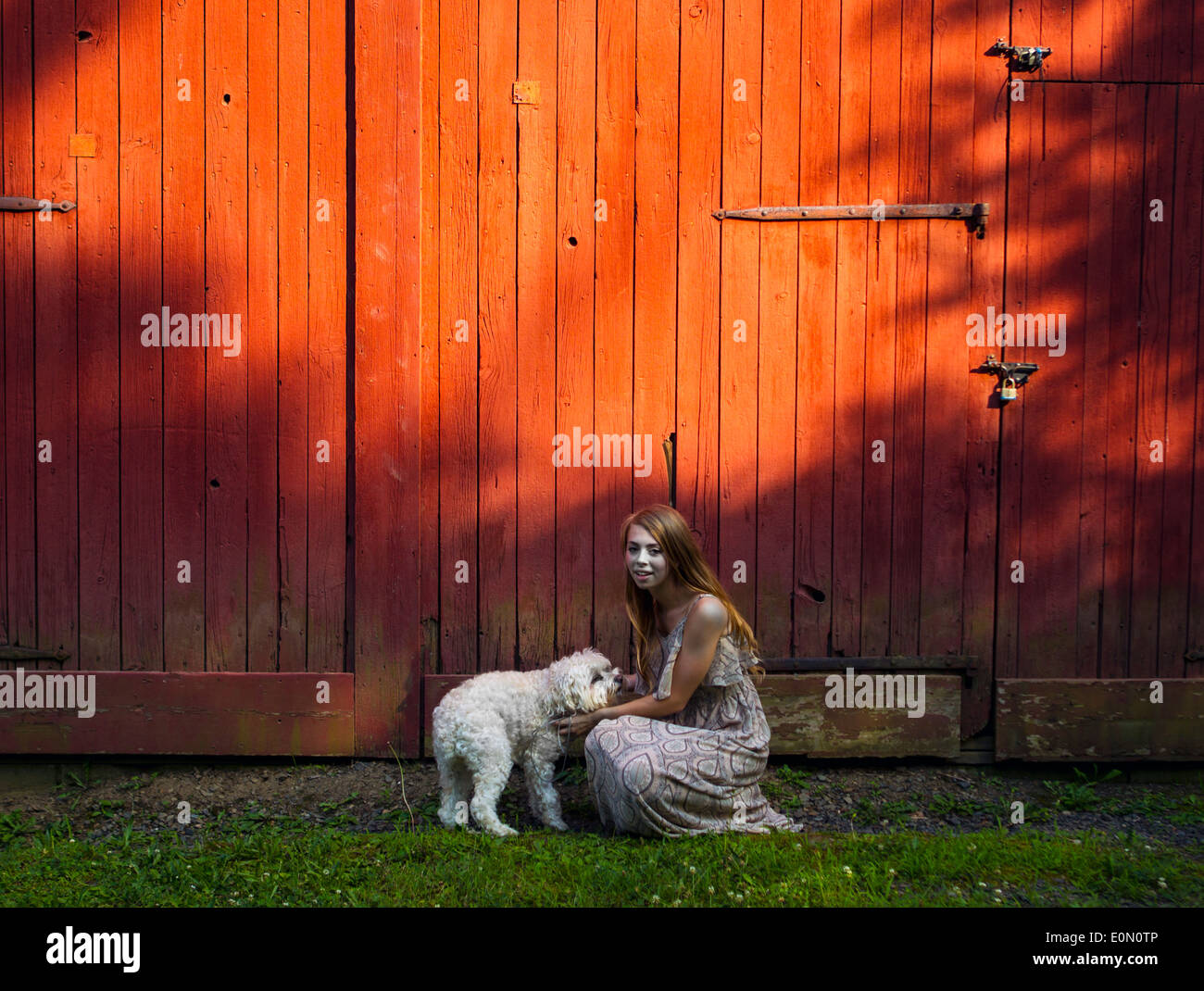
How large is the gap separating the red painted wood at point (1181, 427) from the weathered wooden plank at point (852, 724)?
1090mm

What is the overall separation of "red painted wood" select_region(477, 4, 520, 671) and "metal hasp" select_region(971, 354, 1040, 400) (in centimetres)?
222

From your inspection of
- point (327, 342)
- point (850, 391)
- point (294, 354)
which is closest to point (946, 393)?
point (850, 391)

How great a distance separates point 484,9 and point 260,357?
6.23 feet

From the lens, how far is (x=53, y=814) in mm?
3684

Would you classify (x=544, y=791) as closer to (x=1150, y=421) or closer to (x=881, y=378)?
(x=881, y=378)

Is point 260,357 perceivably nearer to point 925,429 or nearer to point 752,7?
point 752,7

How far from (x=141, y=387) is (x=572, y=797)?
8.88ft

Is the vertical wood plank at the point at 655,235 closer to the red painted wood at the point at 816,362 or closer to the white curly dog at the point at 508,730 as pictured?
the red painted wood at the point at 816,362

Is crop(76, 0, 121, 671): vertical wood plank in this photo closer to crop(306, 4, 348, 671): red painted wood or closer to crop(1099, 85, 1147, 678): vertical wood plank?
crop(306, 4, 348, 671): red painted wood

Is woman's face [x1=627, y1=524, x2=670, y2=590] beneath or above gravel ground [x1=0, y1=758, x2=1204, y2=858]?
above

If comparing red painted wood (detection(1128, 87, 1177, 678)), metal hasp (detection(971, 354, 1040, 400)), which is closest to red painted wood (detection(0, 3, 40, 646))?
metal hasp (detection(971, 354, 1040, 400))

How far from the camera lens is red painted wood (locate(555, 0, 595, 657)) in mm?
3949
